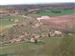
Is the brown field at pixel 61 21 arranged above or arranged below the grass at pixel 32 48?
above

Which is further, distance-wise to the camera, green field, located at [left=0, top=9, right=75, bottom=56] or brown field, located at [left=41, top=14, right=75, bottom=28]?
brown field, located at [left=41, top=14, right=75, bottom=28]

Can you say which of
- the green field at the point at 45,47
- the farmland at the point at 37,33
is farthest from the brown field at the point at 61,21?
the green field at the point at 45,47

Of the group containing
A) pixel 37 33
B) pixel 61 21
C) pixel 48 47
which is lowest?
pixel 48 47

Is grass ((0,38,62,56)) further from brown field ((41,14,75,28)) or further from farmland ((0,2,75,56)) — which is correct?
brown field ((41,14,75,28))

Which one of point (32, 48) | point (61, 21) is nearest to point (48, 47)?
point (32, 48)

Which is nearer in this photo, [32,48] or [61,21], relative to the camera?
[32,48]

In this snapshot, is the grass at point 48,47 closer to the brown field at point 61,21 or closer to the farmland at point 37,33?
the farmland at point 37,33

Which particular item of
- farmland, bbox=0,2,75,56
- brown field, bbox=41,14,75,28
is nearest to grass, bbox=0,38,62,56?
farmland, bbox=0,2,75,56

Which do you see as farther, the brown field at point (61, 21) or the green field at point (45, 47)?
the brown field at point (61, 21)

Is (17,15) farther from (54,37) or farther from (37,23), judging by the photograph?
(54,37)

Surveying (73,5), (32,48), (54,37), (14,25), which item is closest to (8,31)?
(14,25)

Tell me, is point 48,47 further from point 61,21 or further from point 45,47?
point 61,21
